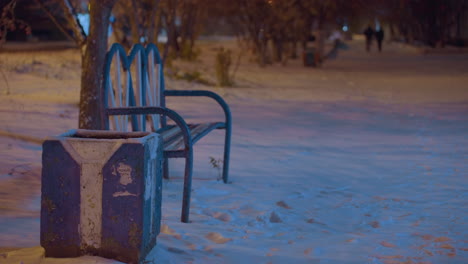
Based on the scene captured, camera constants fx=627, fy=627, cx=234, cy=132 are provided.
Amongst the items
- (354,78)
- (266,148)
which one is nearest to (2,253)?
(266,148)

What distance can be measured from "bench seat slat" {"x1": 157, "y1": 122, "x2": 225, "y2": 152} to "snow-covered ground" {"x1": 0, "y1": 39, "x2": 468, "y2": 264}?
0.46 meters

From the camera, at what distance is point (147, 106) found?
4.12m

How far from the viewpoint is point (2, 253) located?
3227 millimetres

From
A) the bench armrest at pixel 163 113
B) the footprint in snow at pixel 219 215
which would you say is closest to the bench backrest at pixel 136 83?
the bench armrest at pixel 163 113

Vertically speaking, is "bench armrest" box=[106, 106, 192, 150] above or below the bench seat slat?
Result: above

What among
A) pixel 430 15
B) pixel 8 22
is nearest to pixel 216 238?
pixel 8 22

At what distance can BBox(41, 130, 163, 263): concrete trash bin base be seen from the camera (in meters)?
3.05

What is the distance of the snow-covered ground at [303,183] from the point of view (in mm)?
3686

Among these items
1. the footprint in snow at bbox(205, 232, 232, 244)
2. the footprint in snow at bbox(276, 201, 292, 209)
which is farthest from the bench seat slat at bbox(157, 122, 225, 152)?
the footprint in snow at bbox(276, 201, 292, 209)

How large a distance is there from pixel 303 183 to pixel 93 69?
8.06 ft

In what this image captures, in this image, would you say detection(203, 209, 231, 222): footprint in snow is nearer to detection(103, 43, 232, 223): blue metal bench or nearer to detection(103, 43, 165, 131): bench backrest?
detection(103, 43, 232, 223): blue metal bench

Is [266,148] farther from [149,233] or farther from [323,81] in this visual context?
[323,81]

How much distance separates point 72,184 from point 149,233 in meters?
0.47

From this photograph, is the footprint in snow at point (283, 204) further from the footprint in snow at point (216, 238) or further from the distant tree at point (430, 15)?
the distant tree at point (430, 15)
